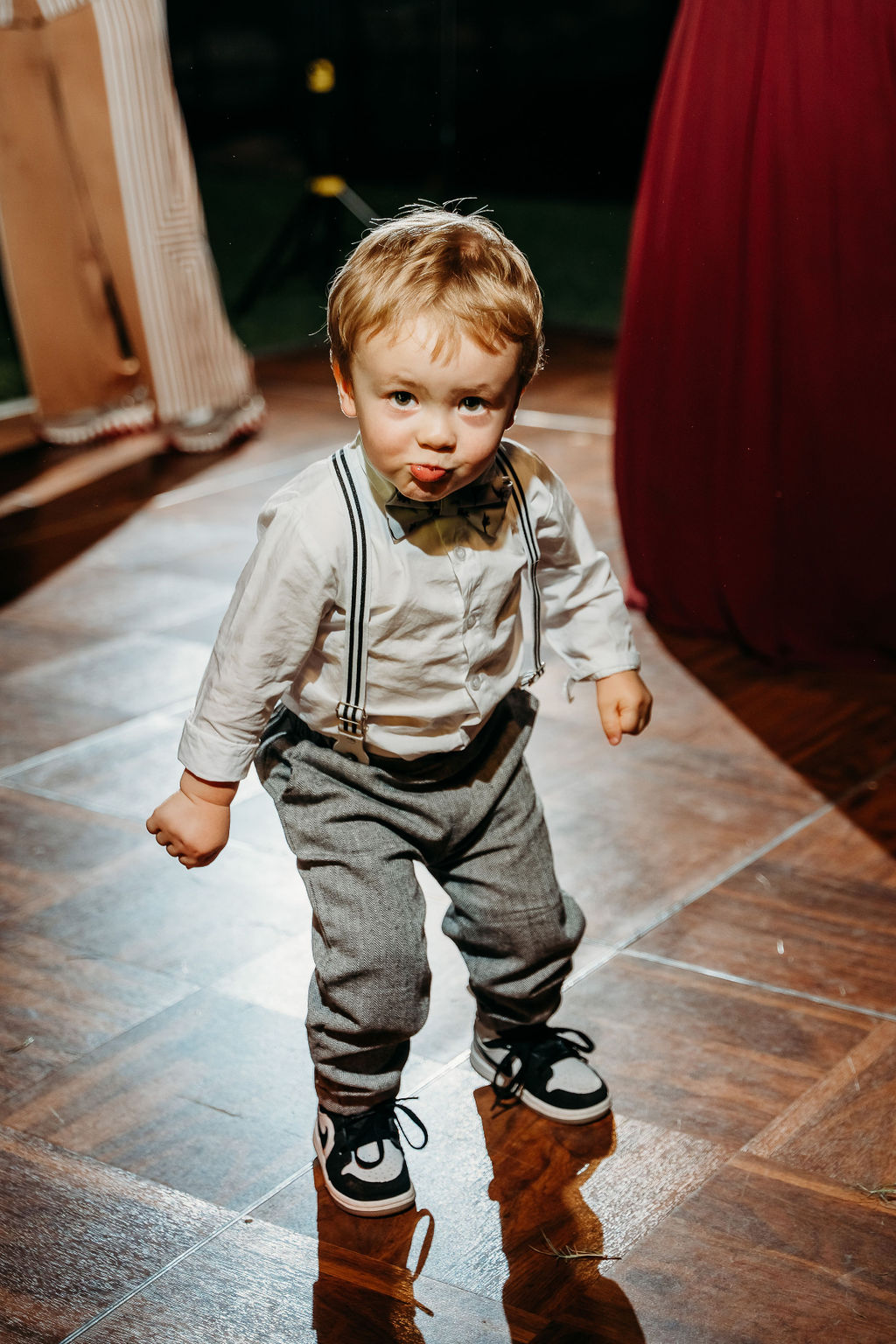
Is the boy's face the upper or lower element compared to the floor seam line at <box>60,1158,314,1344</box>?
upper

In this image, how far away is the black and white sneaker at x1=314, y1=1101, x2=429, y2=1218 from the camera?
116cm

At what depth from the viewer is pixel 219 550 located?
2895mm

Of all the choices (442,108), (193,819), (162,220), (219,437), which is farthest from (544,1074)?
(442,108)

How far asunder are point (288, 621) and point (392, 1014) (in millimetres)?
315

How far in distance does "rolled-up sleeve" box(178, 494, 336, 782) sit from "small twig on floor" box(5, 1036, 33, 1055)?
45cm

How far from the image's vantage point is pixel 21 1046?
1387mm

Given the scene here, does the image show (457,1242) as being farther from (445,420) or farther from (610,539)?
(610,539)

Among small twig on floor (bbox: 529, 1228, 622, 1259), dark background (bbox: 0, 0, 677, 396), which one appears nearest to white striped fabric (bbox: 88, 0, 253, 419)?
dark background (bbox: 0, 0, 677, 396)

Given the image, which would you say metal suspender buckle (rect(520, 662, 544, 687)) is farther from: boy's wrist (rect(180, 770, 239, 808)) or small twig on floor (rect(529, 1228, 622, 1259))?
small twig on floor (rect(529, 1228, 622, 1259))

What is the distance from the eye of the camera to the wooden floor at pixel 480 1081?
1.08 m

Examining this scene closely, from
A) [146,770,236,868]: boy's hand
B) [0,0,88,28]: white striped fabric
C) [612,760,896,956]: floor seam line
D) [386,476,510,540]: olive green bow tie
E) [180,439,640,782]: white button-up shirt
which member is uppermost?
[0,0,88,28]: white striped fabric

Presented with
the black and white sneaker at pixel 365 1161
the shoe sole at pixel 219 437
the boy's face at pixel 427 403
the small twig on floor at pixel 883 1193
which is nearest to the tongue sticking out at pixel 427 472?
the boy's face at pixel 427 403

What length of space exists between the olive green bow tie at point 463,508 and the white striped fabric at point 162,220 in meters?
2.64

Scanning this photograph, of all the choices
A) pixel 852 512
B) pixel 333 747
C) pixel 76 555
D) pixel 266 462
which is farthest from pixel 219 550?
pixel 333 747
